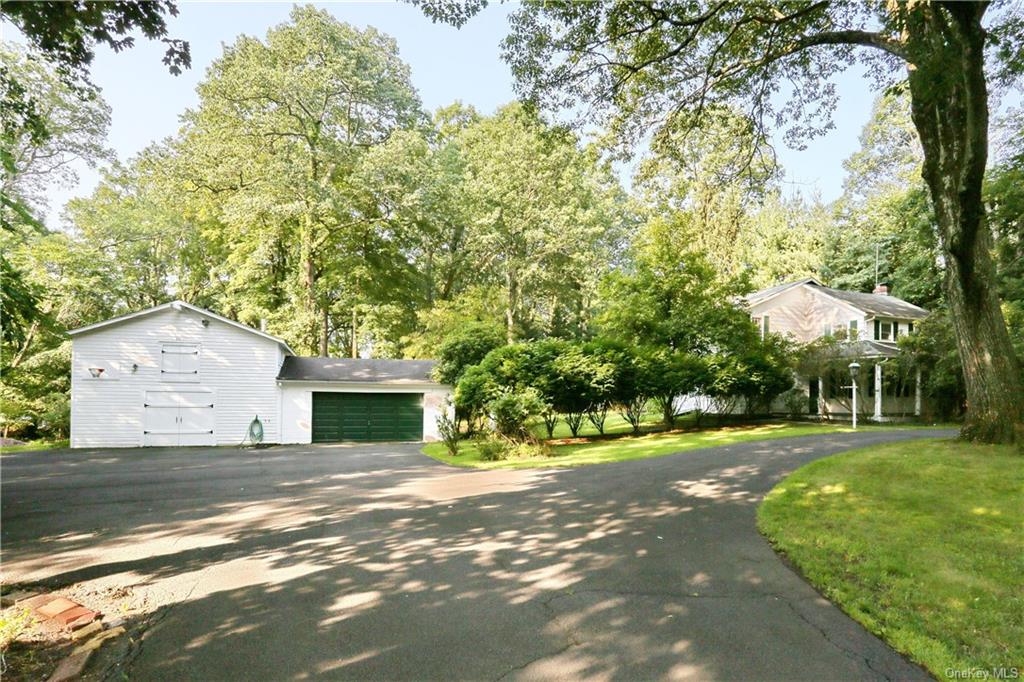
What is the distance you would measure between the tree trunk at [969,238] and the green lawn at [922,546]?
1333 millimetres

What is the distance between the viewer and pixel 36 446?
685 inches

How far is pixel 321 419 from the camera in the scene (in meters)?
19.6

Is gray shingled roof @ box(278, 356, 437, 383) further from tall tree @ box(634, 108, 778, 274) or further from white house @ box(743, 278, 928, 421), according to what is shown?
white house @ box(743, 278, 928, 421)

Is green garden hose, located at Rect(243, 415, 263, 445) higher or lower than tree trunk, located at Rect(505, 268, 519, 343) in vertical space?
lower

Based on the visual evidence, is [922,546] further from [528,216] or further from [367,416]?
[528,216]

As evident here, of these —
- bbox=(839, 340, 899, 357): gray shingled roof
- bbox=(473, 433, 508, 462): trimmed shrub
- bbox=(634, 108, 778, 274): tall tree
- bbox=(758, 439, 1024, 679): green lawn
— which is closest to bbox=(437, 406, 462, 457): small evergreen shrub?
bbox=(473, 433, 508, 462): trimmed shrub

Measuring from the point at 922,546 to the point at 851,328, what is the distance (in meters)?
23.2

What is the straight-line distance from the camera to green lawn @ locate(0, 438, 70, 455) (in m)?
16.3

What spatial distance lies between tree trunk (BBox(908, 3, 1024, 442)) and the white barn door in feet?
70.7

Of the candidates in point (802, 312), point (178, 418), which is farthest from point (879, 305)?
point (178, 418)

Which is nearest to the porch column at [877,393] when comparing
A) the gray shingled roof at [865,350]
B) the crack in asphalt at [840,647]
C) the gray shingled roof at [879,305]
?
the gray shingled roof at [865,350]

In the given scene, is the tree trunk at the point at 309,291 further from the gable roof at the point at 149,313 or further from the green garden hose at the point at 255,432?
the green garden hose at the point at 255,432

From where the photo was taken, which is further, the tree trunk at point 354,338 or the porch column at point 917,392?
the tree trunk at point 354,338

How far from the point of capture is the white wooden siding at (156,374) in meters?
17.4
